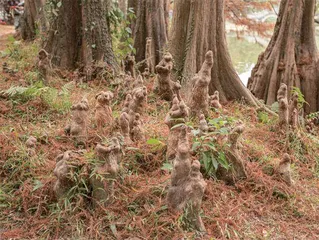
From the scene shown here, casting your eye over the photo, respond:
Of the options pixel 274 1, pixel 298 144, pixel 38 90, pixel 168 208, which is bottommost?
pixel 298 144

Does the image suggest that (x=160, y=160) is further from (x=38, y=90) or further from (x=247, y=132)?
(x=38, y=90)

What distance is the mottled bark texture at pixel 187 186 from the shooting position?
244 centimetres

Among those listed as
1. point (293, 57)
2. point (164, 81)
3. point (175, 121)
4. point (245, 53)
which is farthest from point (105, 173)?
point (245, 53)

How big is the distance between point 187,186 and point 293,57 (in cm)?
438

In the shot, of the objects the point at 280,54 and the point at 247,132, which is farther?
the point at 280,54

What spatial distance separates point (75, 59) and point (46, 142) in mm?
2273

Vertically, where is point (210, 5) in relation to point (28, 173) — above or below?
above

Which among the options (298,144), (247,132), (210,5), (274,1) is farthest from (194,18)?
(274,1)

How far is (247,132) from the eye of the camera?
433cm

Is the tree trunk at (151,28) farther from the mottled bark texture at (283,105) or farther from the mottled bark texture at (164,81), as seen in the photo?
the mottled bark texture at (283,105)

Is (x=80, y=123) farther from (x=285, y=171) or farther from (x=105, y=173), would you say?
(x=285, y=171)

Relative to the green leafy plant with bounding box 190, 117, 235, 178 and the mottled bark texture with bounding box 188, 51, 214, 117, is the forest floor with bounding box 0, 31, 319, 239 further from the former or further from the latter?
the mottled bark texture with bounding box 188, 51, 214, 117

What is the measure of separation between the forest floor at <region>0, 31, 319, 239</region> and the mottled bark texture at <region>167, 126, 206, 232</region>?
78 mm

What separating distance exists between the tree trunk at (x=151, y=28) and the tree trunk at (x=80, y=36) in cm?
137
